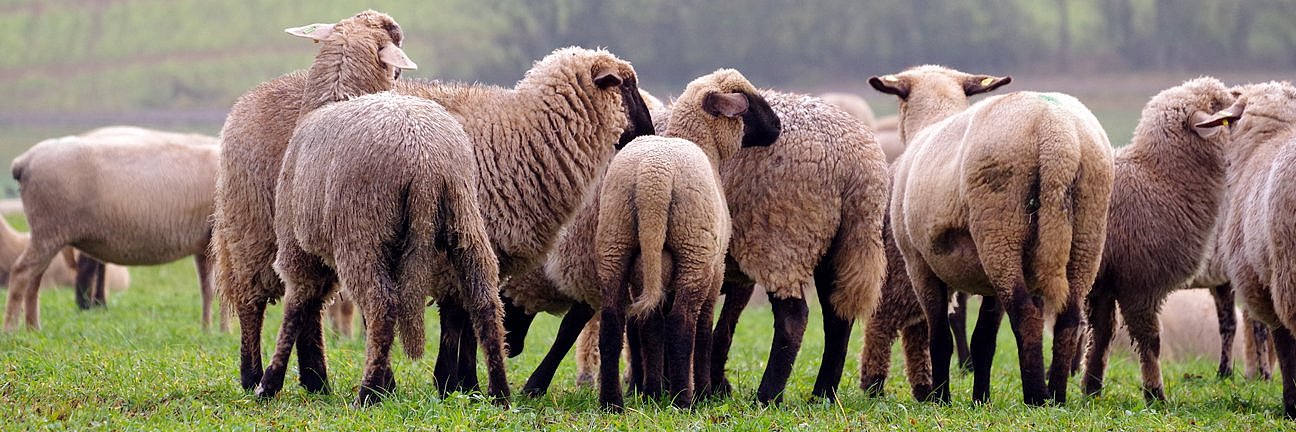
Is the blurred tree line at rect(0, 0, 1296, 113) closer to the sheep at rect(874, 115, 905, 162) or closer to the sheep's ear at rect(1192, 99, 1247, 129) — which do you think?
the sheep at rect(874, 115, 905, 162)

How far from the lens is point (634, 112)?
661cm

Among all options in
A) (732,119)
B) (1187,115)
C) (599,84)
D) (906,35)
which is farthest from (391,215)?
(906,35)

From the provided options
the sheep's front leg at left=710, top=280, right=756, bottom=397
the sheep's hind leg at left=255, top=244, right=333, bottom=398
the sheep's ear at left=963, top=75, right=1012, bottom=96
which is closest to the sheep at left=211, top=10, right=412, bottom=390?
the sheep's hind leg at left=255, top=244, right=333, bottom=398

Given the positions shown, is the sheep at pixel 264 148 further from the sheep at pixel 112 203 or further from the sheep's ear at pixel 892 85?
the sheep at pixel 112 203

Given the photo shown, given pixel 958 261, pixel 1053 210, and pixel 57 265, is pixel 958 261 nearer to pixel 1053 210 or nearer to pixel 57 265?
pixel 1053 210

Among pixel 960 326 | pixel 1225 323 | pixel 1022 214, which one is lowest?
pixel 960 326

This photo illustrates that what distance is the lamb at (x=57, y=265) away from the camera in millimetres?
13594

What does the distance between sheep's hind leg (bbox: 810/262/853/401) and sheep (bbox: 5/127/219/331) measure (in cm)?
569

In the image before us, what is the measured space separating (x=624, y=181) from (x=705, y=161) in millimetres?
405

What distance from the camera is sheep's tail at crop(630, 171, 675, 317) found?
583 centimetres

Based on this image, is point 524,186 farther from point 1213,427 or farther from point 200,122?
point 200,122

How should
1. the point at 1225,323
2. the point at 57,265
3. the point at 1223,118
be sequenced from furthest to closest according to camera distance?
the point at 57,265 < the point at 1225,323 < the point at 1223,118

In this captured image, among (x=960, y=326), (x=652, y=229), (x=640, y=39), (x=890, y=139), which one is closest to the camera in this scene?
(x=652, y=229)

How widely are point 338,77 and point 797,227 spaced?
2191mm
